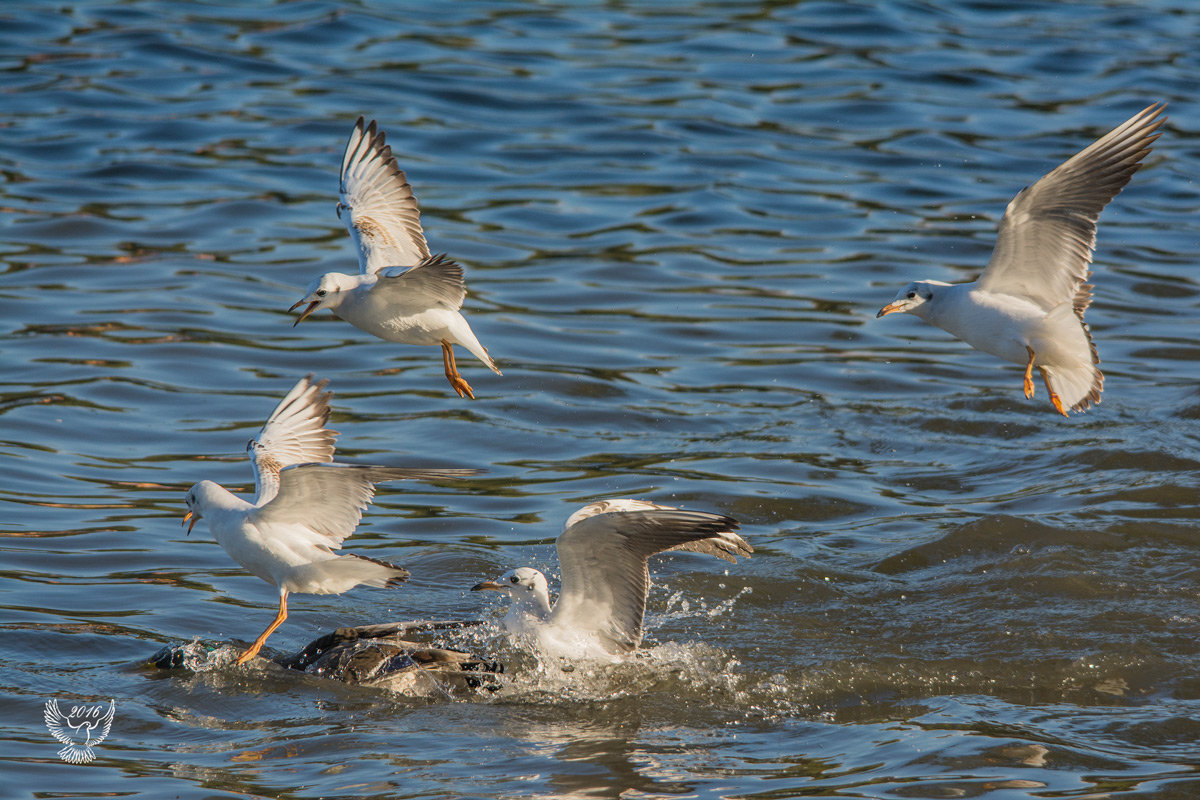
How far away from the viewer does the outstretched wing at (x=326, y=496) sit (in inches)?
265

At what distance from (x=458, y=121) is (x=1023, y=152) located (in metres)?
7.13

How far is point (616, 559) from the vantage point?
23.4ft

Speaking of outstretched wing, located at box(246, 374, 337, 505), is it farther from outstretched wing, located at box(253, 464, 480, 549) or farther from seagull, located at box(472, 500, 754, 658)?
seagull, located at box(472, 500, 754, 658)

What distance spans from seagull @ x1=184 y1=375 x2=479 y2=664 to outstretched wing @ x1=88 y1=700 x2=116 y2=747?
64 centimetres

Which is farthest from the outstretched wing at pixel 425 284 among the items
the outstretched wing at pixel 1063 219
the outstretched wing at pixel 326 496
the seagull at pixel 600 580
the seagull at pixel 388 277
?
the outstretched wing at pixel 1063 219

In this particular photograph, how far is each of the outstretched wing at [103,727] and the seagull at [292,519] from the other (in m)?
0.64

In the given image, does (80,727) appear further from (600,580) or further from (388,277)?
(388,277)

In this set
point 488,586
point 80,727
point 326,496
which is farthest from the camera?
point 488,586

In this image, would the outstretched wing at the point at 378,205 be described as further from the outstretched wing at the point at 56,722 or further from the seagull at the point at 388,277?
the outstretched wing at the point at 56,722

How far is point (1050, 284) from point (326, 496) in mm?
4300

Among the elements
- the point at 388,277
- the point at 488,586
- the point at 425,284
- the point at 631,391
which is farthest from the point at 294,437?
the point at 631,391

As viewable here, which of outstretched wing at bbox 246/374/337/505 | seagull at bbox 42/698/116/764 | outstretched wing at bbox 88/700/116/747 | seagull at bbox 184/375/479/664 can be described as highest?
outstretched wing at bbox 246/374/337/505

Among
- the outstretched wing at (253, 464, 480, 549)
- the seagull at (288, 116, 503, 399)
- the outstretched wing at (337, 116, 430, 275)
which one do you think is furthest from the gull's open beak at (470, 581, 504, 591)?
the outstretched wing at (337, 116, 430, 275)

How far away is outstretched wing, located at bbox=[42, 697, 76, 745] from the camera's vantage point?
22.4 ft
